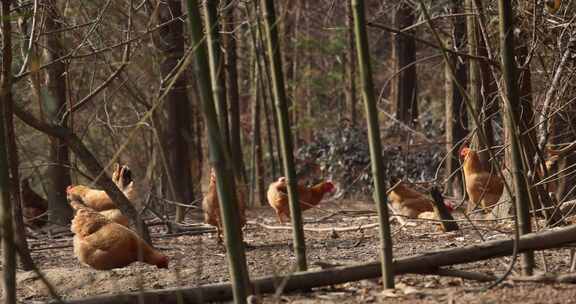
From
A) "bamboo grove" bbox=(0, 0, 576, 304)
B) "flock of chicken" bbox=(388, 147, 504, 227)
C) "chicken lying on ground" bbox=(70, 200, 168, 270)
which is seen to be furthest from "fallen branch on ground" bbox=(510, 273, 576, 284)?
"flock of chicken" bbox=(388, 147, 504, 227)

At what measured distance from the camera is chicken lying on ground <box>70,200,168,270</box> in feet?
20.2

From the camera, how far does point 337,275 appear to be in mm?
4117

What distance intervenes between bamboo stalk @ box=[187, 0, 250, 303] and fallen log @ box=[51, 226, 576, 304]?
0.68 metres

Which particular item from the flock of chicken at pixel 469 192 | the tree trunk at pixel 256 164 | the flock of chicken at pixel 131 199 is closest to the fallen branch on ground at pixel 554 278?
the flock of chicken at pixel 131 199

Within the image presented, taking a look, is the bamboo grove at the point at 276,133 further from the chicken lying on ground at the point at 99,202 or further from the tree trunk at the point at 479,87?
the chicken lying on ground at the point at 99,202

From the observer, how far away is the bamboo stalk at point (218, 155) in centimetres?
330

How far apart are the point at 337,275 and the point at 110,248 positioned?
2.55 meters

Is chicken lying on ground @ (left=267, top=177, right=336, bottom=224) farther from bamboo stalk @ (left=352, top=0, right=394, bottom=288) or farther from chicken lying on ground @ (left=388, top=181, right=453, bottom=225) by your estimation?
bamboo stalk @ (left=352, top=0, right=394, bottom=288)

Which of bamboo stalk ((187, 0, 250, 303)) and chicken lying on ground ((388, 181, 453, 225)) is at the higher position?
bamboo stalk ((187, 0, 250, 303))

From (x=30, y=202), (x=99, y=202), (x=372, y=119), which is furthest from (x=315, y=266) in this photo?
(x=30, y=202)

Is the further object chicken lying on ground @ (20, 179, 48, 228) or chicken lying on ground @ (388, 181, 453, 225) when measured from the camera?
chicken lying on ground @ (20, 179, 48, 228)

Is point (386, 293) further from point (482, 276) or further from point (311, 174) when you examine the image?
point (311, 174)

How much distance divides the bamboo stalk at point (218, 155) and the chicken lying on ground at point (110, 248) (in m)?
2.83

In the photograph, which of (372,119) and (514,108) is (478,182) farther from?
(372,119)
